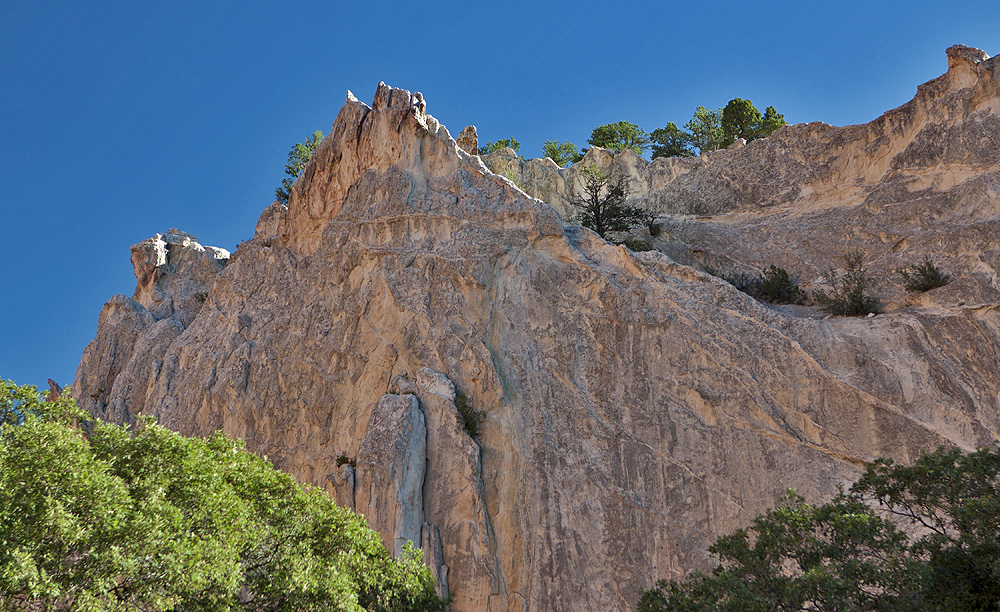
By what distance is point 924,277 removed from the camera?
2645 centimetres

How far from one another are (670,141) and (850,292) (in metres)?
27.0

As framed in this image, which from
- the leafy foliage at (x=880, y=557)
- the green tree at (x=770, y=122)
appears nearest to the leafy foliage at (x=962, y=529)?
the leafy foliage at (x=880, y=557)

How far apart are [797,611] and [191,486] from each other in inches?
479

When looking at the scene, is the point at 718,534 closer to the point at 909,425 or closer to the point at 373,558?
the point at 909,425

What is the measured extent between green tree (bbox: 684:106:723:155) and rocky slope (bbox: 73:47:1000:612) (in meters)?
13.1

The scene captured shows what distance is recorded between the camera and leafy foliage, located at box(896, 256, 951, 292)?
26.1m

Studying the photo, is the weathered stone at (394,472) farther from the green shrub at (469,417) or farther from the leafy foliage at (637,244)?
the leafy foliage at (637,244)

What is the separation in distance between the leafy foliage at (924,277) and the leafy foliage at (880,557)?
11155mm

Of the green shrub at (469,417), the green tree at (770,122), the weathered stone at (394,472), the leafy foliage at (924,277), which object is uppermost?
the green tree at (770,122)

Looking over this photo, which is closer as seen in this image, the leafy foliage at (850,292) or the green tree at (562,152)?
the leafy foliage at (850,292)

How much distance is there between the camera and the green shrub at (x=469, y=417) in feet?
82.1

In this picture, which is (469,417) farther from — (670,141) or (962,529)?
(670,141)

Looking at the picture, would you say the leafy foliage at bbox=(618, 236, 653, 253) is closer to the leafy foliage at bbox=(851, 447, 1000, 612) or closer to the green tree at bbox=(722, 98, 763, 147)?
the green tree at bbox=(722, 98, 763, 147)

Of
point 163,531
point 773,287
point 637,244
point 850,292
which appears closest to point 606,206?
point 637,244
